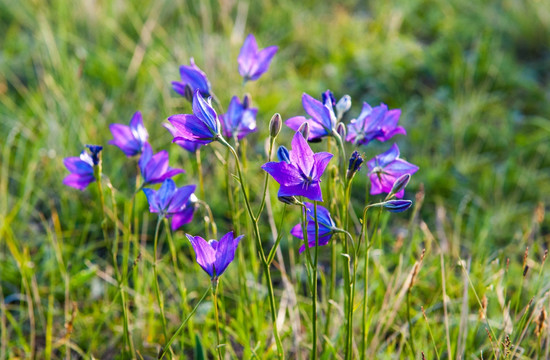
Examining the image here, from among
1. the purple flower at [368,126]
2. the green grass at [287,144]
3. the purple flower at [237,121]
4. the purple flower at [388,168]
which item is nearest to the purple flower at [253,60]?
the purple flower at [237,121]

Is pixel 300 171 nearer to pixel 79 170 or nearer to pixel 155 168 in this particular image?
pixel 155 168

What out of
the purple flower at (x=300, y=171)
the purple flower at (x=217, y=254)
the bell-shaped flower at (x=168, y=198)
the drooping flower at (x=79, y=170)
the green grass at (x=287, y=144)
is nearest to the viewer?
the purple flower at (x=300, y=171)

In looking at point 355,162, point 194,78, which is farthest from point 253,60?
point 355,162

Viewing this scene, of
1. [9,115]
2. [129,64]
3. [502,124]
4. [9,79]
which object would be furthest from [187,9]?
[502,124]

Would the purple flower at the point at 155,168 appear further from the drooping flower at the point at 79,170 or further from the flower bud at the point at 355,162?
the flower bud at the point at 355,162

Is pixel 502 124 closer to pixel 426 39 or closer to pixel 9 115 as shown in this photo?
pixel 426 39

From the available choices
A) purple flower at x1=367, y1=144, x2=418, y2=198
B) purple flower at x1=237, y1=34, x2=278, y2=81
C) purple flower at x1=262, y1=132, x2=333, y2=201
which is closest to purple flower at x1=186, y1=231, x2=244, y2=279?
purple flower at x1=262, y1=132, x2=333, y2=201

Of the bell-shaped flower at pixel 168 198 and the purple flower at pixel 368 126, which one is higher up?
the purple flower at pixel 368 126
